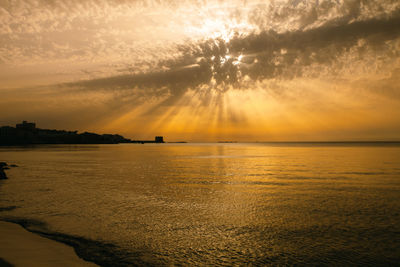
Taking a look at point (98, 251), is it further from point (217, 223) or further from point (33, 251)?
point (217, 223)

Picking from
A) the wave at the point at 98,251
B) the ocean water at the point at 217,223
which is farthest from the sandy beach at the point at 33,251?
the ocean water at the point at 217,223

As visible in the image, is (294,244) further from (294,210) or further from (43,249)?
(43,249)

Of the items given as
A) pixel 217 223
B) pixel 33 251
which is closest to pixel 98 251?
pixel 33 251

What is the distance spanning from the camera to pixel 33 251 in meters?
10.2

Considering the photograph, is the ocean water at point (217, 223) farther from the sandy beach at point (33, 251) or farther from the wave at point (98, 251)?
the sandy beach at point (33, 251)

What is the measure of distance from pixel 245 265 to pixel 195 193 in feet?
46.8

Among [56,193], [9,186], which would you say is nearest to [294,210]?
[56,193]

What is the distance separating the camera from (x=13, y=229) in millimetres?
12891

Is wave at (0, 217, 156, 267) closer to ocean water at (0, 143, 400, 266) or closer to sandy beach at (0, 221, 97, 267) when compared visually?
ocean water at (0, 143, 400, 266)

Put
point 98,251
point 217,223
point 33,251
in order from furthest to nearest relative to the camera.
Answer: point 217,223
point 98,251
point 33,251

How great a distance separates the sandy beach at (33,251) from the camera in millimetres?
9219

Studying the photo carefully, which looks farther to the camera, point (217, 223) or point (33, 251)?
point (217, 223)

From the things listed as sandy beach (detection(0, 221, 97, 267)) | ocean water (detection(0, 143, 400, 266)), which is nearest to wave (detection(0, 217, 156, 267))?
ocean water (detection(0, 143, 400, 266))

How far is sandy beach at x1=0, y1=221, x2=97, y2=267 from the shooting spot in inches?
363
